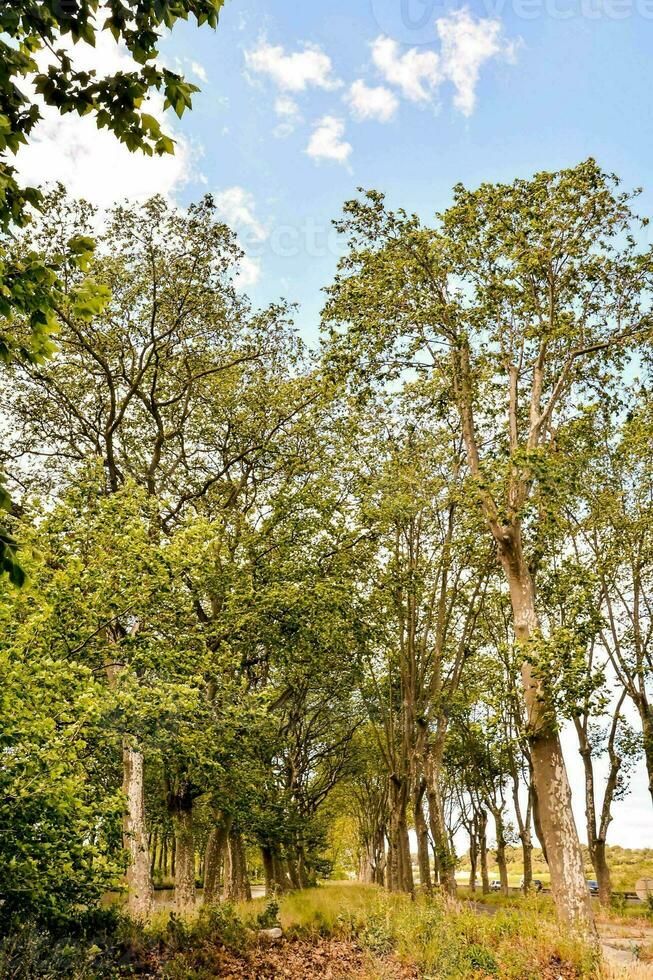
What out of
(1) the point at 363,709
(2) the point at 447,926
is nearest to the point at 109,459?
(2) the point at 447,926

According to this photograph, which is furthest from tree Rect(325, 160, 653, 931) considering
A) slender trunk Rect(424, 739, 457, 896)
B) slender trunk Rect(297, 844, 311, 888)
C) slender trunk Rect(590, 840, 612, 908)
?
slender trunk Rect(297, 844, 311, 888)

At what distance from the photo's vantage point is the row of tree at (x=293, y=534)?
898 centimetres

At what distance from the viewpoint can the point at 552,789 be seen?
10781 mm

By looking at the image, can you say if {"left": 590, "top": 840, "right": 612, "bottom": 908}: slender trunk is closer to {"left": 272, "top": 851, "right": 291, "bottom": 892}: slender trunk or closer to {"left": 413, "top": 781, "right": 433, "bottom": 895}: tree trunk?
{"left": 413, "top": 781, "right": 433, "bottom": 895}: tree trunk

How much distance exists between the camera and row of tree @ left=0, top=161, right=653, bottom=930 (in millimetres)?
8984

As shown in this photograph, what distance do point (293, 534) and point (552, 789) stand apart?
9229 mm

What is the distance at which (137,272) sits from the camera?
54.5ft

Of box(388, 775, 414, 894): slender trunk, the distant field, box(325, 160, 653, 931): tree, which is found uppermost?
box(325, 160, 653, 931): tree

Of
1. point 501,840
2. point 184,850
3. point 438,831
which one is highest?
point 438,831

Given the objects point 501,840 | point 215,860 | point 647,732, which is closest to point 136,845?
point 215,860

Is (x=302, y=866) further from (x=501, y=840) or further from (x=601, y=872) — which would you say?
(x=601, y=872)

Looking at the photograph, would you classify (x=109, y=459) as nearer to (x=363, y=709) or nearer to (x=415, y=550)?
(x=415, y=550)

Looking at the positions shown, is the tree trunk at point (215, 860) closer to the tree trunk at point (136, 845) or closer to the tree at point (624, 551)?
the tree trunk at point (136, 845)

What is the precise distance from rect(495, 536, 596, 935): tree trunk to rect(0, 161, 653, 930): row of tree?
1.8 inches
